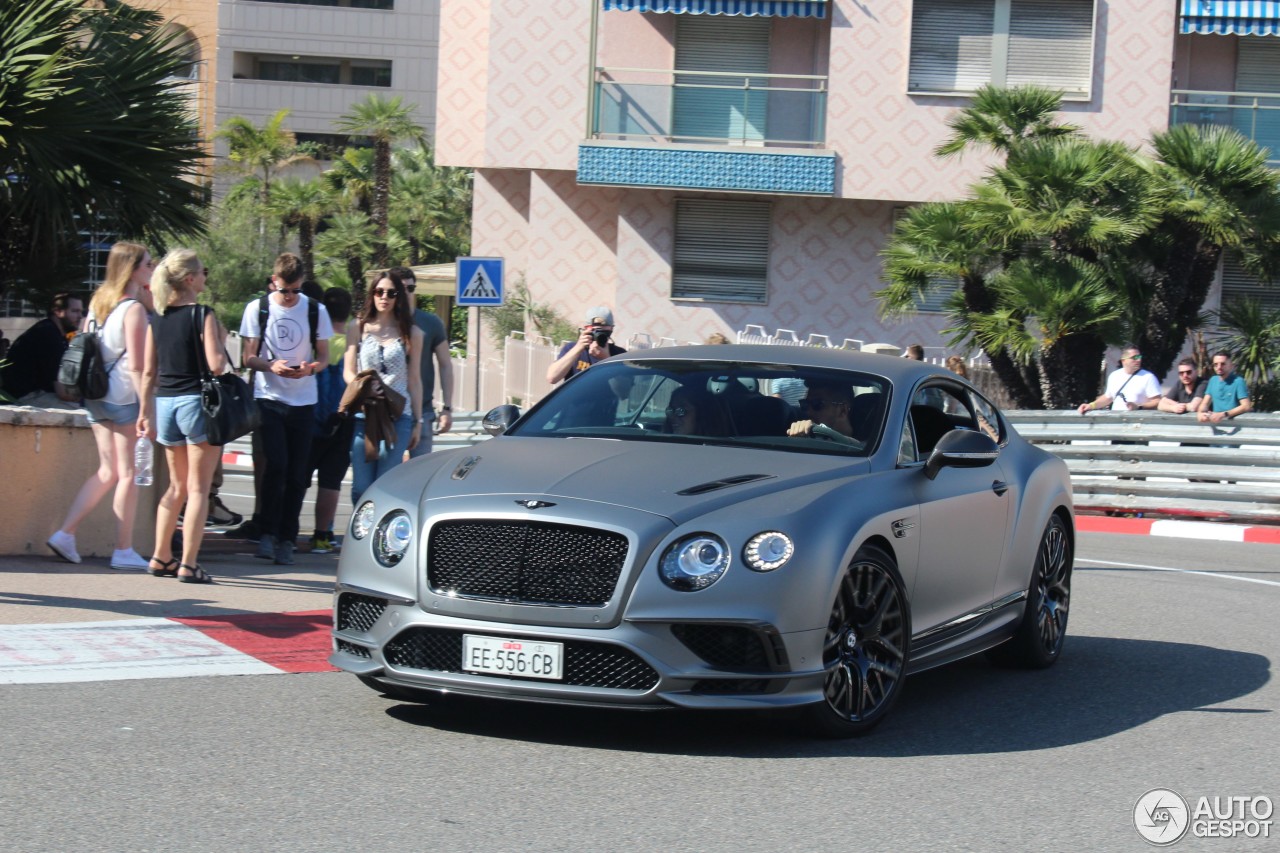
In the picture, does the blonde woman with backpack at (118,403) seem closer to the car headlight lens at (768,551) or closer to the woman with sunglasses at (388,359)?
the woman with sunglasses at (388,359)

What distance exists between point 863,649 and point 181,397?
4.60m

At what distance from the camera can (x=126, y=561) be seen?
381 inches

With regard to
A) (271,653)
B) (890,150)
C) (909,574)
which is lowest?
(271,653)

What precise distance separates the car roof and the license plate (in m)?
2.11

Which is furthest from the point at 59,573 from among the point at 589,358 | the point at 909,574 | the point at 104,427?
the point at 909,574

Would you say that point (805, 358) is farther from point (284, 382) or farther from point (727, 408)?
point (284, 382)

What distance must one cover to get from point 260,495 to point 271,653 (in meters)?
3.28

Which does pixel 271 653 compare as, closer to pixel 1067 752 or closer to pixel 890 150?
pixel 1067 752

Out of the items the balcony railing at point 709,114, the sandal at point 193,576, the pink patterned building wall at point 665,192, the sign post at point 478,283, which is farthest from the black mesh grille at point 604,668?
the pink patterned building wall at point 665,192

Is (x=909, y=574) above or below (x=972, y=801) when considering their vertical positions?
above

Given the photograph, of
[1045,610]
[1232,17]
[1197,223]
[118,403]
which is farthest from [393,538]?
[1232,17]

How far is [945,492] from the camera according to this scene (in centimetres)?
720

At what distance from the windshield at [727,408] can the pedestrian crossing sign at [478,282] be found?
527 inches

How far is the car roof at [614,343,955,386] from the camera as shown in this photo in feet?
24.6
